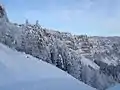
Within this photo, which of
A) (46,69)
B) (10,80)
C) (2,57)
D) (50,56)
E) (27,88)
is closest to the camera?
(27,88)

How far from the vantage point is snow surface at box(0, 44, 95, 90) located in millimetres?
17266

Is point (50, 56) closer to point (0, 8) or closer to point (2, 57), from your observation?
point (0, 8)

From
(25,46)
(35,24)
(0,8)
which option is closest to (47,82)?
(0,8)

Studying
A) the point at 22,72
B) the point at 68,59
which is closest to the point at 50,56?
the point at 68,59

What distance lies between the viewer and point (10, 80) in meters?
17.8

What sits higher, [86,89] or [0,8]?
[0,8]

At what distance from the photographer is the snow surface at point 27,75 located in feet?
56.6

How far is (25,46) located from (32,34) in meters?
7.77

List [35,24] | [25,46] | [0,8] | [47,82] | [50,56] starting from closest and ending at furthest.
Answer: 1. [47,82]
2. [0,8]
3. [25,46]
4. [50,56]
5. [35,24]

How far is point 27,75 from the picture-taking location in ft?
65.6

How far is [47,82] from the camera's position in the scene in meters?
19.4

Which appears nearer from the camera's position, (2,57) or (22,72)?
(22,72)

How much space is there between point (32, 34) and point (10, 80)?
41605mm

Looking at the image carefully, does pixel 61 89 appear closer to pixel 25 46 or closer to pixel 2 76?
pixel 2 76
